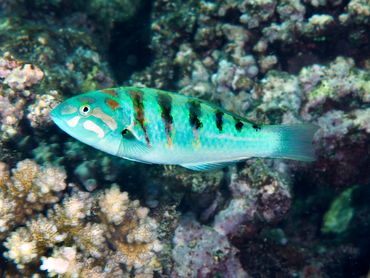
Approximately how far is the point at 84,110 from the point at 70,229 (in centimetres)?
148

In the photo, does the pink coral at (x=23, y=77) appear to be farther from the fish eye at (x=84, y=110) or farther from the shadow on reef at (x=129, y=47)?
the shadow on reef at (x=129, y=47)

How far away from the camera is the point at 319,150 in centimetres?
447

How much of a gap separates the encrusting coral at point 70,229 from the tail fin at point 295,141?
6.55 feet

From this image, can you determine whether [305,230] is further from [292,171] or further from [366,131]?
[366,131]

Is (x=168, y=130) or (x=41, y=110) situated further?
(x=41, y=110)

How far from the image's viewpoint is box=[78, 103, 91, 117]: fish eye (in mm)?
2416

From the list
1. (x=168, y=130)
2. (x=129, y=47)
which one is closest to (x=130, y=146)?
(x=168, y=130)

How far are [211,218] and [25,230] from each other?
308 cm

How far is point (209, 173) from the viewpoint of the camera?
4500mm

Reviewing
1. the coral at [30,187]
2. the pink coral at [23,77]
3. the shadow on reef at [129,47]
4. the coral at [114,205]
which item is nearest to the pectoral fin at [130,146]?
the coral at [114,205]

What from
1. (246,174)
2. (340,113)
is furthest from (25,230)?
(340,113)

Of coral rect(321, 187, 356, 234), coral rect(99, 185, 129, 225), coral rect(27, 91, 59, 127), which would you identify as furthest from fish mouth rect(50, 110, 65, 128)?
coral rect(321, 187, 356, 234)

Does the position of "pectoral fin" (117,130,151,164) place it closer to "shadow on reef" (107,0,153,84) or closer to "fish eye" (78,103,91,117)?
"fish eye" (78,103,91,117)

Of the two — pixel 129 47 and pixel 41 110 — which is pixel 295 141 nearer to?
pixel 41 110
